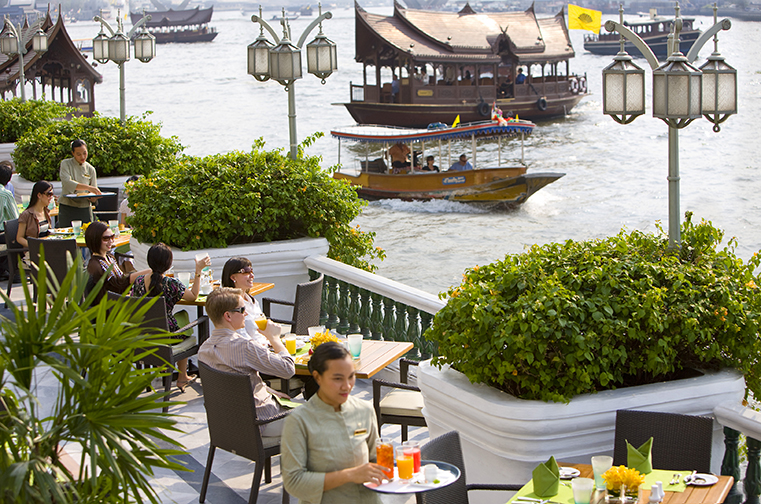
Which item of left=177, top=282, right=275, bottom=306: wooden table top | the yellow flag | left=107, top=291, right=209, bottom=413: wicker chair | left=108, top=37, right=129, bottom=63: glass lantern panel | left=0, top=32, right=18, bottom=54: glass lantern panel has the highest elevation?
the yellow flag

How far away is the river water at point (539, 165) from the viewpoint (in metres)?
29.3

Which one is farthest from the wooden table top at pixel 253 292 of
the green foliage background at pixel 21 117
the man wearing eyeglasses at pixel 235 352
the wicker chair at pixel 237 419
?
the green foliage background at pixel 21 117

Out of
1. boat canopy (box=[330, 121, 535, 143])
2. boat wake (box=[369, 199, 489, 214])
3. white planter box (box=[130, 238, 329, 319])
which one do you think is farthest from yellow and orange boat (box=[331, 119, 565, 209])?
white planter box (box=[130, 238, 329, 319])

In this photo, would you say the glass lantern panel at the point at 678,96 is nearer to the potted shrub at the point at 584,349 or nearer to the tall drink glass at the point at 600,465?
the potted shrub at the point at 584,349

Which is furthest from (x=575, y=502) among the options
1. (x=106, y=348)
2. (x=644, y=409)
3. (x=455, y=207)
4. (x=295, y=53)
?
(x=455, y=207)

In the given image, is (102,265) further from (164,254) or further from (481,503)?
(481,503)

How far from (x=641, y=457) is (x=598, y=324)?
75 cm

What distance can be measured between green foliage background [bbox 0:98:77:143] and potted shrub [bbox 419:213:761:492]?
14902mm

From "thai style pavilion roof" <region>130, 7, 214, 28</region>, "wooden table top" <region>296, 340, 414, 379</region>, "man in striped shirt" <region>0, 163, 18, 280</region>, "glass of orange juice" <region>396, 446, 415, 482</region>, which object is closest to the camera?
"glass of orange juice" <region>396, 446, 415, 482</region>

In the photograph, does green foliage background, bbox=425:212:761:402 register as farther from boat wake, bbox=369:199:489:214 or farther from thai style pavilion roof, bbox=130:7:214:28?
thai style pavilion roof, bbox=130:7:214:28

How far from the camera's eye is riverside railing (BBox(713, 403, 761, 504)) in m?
3.96

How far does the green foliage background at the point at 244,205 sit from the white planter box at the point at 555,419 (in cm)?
414

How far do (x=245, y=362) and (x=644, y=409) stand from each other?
7.18ft

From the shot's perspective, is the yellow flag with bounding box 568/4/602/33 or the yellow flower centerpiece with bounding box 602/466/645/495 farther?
the yellow flag with bounding box 568/4/602/33
